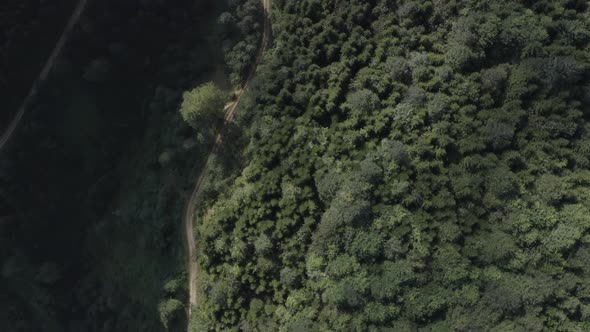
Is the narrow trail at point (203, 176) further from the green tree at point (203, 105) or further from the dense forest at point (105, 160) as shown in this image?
the green tree at point (203, 105)

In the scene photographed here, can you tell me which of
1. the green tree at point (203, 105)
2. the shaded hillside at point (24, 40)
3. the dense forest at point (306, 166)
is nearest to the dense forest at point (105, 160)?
the shaded hillside at point (24, 40)

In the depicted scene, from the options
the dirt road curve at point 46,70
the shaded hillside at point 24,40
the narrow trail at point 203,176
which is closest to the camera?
the narrow trail at point 203,176

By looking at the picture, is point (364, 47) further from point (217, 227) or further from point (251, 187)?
point (217, 227)

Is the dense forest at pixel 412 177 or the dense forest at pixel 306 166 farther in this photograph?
the dense forest at pixel 306 166

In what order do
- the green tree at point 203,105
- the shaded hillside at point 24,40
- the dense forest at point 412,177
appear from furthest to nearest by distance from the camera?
1. the shaded hillside at point 24,40
2. the green tree at point 203,105
3. the dense forest at point 412,177

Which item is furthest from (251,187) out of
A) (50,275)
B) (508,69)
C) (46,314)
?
(46,314)

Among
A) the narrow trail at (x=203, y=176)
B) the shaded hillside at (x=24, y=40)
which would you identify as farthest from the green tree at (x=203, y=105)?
the shaded hillside at (x=24, y=40)

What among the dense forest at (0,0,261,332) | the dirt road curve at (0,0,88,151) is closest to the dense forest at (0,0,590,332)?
the dense forest at (0,0,261,332)
